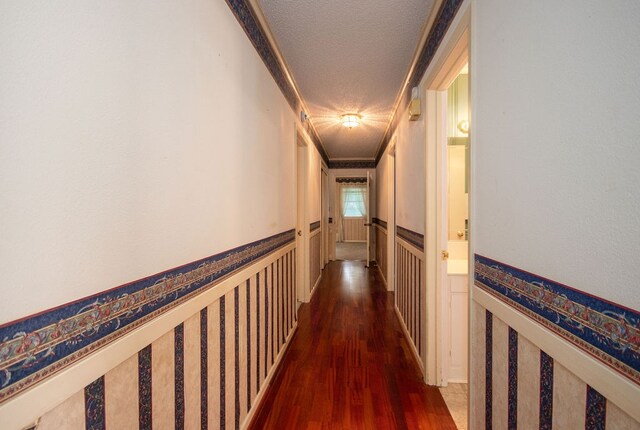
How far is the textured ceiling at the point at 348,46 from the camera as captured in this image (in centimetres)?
175

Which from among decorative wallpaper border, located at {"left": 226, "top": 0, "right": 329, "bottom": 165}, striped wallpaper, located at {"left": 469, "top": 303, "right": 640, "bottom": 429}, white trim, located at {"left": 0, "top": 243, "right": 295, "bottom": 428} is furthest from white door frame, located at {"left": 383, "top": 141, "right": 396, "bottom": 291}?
white trim, located at {"left": 0, "top": 243, "right": 295, "bottom": 428}

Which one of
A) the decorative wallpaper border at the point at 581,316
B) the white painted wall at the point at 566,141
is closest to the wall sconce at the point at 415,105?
the white painted wall at the point at 566,141

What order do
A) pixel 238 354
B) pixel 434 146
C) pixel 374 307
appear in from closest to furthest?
1. pixel 238 354
2. pixel 434 146
3. pixel 374 307

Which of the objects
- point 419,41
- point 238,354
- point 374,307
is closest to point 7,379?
point 238,354

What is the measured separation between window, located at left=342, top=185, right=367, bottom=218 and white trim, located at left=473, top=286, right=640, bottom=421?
8.85m

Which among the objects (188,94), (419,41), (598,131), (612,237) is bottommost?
(612,237)

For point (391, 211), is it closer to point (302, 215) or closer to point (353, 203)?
point (302, 215)

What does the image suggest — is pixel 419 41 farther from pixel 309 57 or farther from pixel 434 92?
pixel 309 57

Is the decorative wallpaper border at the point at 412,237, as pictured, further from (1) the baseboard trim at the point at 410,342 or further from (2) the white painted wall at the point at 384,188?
(2) the white painted wall at the point at 384,188

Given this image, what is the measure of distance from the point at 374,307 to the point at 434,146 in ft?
7.79

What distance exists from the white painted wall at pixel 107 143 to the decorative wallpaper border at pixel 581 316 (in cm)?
117

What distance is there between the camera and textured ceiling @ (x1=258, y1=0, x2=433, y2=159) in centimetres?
175

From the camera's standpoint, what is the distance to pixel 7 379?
1.69 feet

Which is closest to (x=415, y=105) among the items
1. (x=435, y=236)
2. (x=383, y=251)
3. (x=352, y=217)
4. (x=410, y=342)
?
(x=435, y=236)
